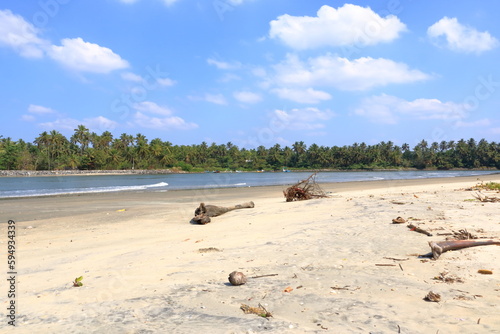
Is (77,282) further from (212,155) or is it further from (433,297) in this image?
(212,155)

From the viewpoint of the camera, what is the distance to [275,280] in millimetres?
4867

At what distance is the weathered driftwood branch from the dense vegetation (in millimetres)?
128166

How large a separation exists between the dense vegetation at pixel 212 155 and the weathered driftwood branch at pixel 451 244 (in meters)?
128

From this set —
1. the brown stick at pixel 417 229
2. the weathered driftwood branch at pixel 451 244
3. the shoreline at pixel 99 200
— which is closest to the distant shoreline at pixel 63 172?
the shoreline at pixel 99 200

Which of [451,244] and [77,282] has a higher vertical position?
[451,244]

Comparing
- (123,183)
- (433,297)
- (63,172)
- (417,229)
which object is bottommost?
(123,183)

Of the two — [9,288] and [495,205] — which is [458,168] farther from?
[9,288]

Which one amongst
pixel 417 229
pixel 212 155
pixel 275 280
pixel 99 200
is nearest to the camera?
pixel 275 280

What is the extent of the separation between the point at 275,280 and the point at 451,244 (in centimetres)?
313

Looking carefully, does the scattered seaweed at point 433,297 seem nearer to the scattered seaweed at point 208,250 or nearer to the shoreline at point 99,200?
the scattered seaweed at point 208,250

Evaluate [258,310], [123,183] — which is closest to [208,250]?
[258,310]

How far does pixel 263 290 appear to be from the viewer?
4500 millimetres

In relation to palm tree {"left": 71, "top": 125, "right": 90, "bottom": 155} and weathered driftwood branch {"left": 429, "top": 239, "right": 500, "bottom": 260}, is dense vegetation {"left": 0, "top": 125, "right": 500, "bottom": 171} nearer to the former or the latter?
palm tree {"left": 71, "top": 125, "right": 90, "bottom": 155}

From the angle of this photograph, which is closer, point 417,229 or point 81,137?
point 417,229
